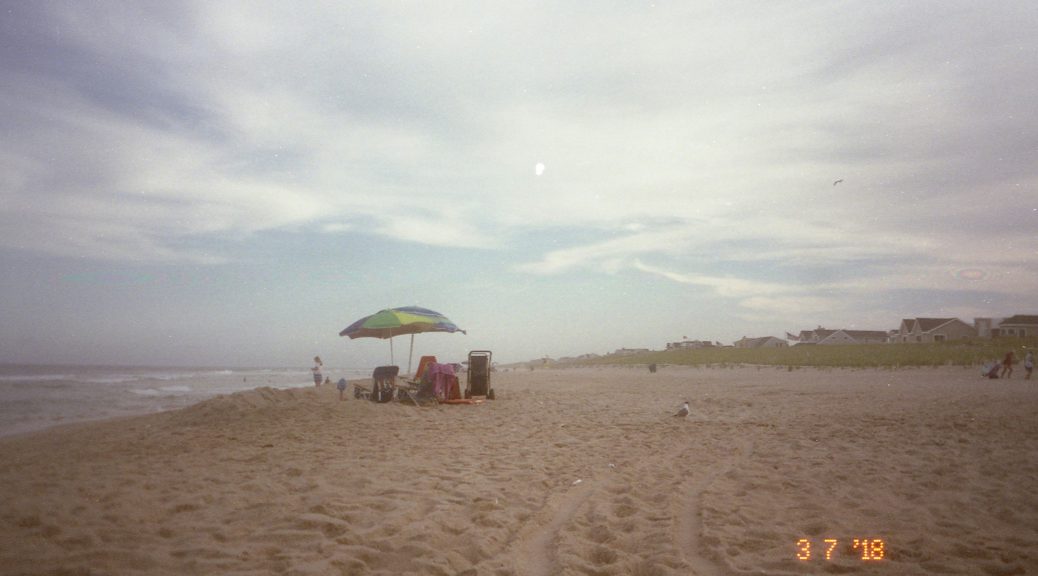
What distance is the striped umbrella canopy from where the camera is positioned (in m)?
13.3

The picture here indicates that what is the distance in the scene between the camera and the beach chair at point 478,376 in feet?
45.7

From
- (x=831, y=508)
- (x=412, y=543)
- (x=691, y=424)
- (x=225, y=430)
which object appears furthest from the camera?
(x=691, y=424)

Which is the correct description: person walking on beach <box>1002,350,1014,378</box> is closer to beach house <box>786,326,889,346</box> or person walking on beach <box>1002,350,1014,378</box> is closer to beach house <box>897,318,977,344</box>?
beach house <box>897,318,977,344</box>

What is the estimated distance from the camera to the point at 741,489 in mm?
5344

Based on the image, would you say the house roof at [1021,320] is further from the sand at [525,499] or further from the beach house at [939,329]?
the sand at [525,499]

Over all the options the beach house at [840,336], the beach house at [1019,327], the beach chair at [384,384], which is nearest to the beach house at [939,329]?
the beach house at [1019,327]

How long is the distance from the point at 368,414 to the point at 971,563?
8.99 meters

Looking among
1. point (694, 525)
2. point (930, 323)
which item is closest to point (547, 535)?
point (694, 525)

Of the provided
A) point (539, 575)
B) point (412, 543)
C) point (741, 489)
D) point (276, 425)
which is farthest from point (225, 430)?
point (741, 489)

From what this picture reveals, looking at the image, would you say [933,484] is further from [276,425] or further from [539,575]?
[276,425]
